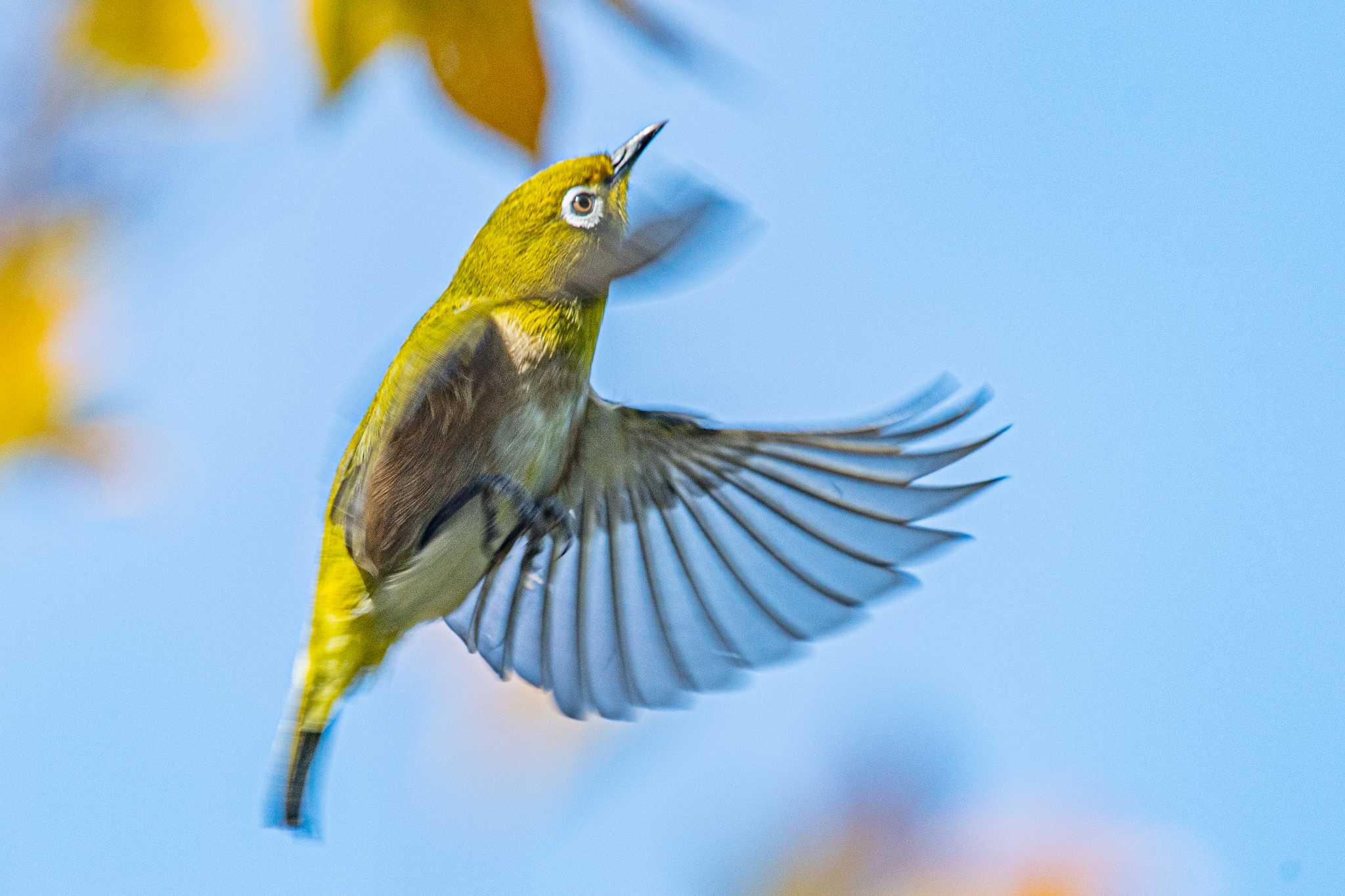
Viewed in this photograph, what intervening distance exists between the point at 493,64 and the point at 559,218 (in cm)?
23

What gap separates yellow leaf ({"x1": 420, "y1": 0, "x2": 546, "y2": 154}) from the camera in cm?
51

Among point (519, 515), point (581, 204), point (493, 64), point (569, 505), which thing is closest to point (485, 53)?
point (493, 64)

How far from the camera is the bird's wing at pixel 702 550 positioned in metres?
0.84

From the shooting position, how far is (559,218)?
749 mm

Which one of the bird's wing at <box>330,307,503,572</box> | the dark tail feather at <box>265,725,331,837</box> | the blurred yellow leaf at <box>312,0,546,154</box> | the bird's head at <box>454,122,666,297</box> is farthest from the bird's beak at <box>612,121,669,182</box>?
the dark tail feather at <box>265,725,331,837</box>

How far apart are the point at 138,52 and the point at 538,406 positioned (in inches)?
12.4

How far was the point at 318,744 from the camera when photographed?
2.47 feet

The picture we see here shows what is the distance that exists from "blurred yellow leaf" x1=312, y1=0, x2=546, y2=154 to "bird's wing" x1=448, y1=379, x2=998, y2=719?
0.36m

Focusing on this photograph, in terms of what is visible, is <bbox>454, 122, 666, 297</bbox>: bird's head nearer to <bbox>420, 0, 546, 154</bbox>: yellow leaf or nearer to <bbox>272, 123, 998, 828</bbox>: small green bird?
<bbox>272, 123, 998, 828</bbox>: small green bird

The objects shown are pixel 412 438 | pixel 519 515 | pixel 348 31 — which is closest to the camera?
pixel 348 31

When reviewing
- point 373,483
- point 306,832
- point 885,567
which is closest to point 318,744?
point 306,832

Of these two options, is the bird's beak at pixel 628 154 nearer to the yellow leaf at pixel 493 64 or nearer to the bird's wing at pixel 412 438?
the bird's wing at pixel 412 438

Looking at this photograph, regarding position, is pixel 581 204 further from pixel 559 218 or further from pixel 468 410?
pixel 468 410

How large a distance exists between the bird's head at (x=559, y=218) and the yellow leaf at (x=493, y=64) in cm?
21
